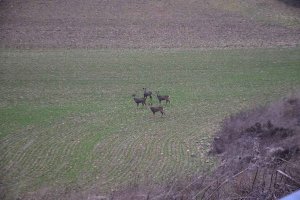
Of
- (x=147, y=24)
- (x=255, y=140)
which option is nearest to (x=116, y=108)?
(x=255, y=140)

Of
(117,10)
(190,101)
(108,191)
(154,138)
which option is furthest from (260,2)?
(108,191)

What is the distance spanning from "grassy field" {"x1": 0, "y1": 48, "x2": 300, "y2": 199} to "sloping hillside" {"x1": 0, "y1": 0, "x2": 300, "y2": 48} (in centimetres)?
284

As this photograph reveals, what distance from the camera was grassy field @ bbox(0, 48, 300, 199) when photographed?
14.2 meters

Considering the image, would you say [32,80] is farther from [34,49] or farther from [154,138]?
[154,138]

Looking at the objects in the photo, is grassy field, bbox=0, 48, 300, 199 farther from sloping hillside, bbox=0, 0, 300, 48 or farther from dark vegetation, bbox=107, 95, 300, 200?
sloping hillside, bbox=0, 0, 300, 48

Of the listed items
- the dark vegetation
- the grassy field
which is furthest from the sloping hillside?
the dark vegetation

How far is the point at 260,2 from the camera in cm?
4600

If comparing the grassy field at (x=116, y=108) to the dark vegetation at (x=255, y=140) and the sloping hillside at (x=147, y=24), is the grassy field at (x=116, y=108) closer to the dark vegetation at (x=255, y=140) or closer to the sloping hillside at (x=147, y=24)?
the dark vegetation at (x=255, y=140)

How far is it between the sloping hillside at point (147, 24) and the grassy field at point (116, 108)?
284 cm

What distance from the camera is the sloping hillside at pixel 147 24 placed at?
1406 inches

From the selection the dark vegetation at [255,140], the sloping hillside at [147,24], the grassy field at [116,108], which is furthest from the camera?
the sloping hillside at [147,24]

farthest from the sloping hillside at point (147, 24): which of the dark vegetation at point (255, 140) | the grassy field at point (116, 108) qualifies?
the dark vegetation at point (255, 140)

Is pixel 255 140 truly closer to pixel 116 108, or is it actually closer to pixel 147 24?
pixel 116 108

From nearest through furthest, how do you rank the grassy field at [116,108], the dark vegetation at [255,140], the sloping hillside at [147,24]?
the dark vegetation at [255,140]
the grassy field at [116,108]
the sloping hillside at [147,24]
